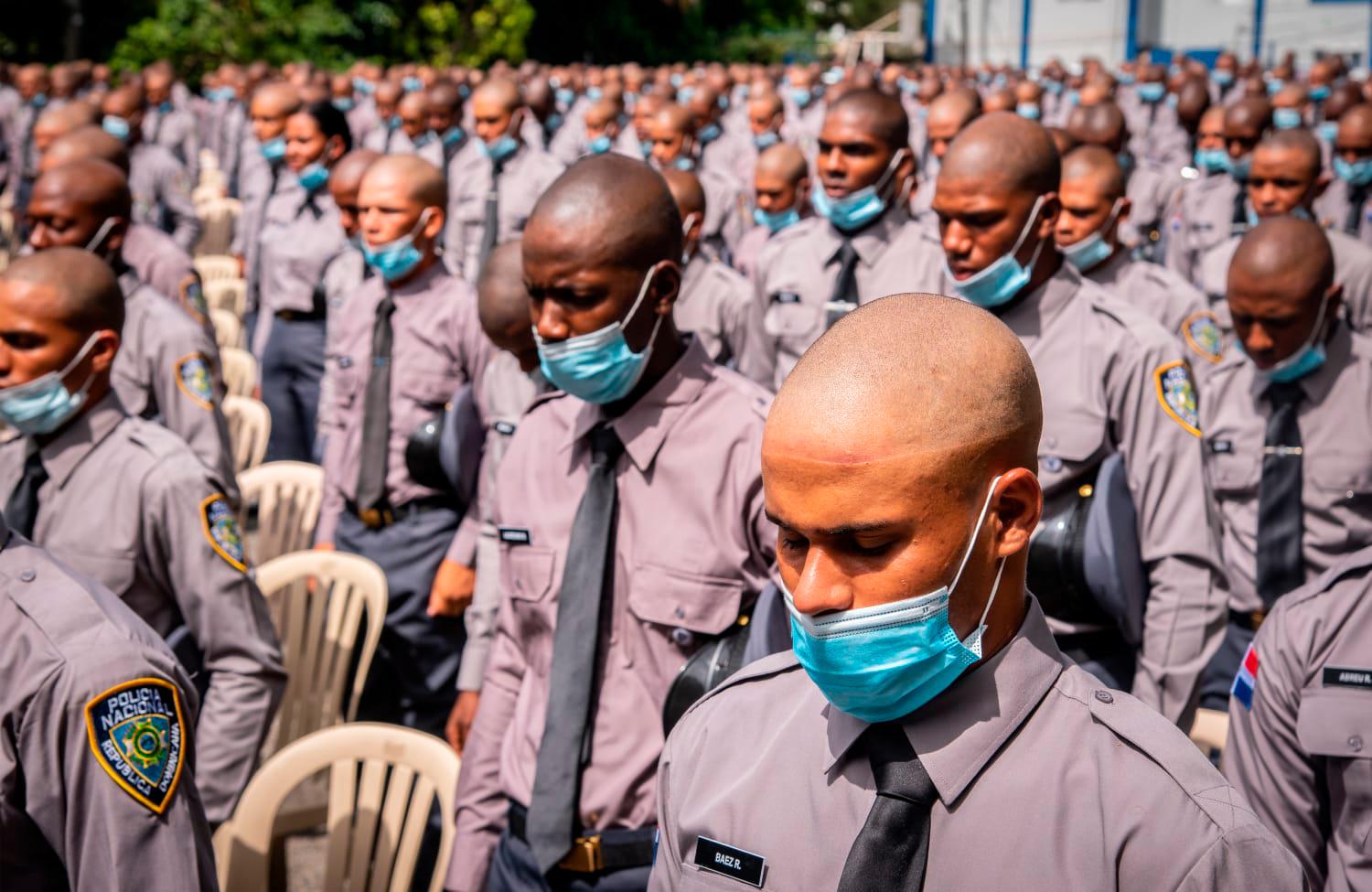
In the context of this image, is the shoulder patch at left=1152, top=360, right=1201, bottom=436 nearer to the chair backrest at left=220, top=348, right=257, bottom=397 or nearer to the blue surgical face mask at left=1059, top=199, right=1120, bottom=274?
the blue surgical face mask at left=1059, top=199, right=1120, bottom=274

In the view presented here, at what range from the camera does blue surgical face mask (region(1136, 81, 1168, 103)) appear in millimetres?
18734

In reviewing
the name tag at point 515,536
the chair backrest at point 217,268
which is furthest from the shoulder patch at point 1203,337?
the chair backrest at point 217,268

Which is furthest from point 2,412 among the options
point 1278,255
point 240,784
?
point 1278,255

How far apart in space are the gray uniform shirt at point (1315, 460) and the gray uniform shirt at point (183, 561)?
9.63 ft

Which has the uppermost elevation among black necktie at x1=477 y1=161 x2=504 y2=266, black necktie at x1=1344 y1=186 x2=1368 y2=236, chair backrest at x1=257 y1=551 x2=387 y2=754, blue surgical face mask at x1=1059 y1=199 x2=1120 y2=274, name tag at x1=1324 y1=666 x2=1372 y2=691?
blue surgical face mask at x1=1059 y1=199 x2=1120 y2=274

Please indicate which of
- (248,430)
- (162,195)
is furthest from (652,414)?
(162,195)

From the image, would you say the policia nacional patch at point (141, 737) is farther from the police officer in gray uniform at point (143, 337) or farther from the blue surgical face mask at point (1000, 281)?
the blue surgical face mask at point (1000, 281)

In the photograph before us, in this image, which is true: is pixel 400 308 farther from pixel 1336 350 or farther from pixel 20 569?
pixel 1336 350

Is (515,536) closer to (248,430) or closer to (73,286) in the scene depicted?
(73,286)

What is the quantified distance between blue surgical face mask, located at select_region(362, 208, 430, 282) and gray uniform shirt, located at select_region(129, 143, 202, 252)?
5865 millimetres

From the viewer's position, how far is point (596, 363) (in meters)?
2.78

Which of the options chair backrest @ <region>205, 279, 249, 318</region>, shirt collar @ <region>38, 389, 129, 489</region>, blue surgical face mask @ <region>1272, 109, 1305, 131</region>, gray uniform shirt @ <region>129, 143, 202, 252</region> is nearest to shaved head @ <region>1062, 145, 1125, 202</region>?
shirt collar @ <region>38, 389, 129, 489</region>

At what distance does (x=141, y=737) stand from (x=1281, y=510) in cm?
355

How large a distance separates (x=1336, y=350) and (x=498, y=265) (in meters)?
2.78
